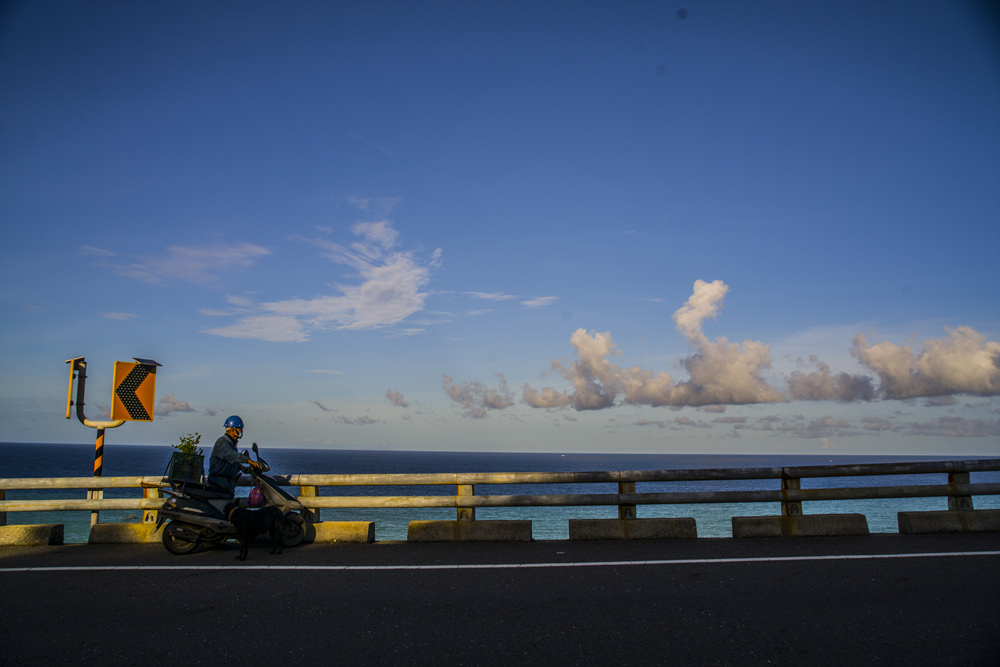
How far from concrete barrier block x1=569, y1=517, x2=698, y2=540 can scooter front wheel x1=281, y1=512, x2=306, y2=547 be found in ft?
11.8

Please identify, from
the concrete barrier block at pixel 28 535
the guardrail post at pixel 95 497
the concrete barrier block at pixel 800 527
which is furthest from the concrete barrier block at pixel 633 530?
the concrete barrier block at pixel 28 535

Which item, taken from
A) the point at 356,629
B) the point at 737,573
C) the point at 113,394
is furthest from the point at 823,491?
the point at 113,394

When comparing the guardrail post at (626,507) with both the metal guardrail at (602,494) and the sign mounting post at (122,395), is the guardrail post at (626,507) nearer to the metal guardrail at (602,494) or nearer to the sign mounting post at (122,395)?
the metal guardrail at (602,494)

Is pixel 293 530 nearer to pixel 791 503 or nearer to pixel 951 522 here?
pixel 791 503

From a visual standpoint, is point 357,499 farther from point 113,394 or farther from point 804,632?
point 804,632

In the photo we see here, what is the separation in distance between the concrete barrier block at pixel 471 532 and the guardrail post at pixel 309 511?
1370mm

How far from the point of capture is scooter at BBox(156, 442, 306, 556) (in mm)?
8031

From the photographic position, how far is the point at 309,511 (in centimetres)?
884

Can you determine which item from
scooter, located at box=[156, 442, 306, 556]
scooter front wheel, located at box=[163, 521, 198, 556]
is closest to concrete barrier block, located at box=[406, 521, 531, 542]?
scooter, located at box=[156, 442, 306, 556]

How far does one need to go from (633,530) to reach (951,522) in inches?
173

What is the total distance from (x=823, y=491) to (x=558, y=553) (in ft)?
14.1

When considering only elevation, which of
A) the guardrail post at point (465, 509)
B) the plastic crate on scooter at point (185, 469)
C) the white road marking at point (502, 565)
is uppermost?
the plastic crate on scooter at point (185, 469)

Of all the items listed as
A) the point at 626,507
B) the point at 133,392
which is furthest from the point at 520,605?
the point at 133,392

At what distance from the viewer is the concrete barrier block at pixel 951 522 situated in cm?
880
